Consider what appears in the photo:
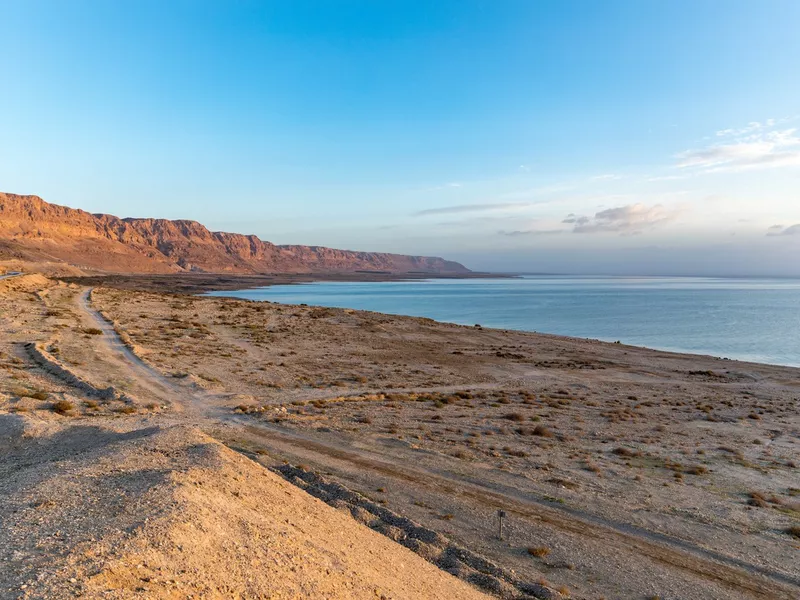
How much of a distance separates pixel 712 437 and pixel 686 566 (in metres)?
12.0

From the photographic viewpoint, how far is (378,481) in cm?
1311

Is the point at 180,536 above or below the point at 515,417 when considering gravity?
above

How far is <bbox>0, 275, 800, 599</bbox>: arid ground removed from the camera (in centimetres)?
684

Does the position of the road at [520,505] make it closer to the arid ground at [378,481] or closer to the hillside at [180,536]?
the arid ground at [378,481]

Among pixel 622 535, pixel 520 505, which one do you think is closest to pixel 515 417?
pixel 520 505

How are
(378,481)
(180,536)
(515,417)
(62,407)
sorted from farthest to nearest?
(515,417) < (62,407) < (378,481) < (180,536)

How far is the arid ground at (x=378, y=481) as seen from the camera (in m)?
6.84

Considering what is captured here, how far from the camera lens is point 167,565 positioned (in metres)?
5.99

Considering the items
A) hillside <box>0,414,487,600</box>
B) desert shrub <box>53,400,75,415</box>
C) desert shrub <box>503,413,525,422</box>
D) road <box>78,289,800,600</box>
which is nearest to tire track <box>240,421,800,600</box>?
road <box>78,289,800,600</box>

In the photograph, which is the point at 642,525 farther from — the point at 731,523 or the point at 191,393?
the point at 191,393

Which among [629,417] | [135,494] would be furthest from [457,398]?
[135,494]

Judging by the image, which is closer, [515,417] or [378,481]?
[378,481]

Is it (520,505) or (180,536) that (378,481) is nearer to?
(520,505)

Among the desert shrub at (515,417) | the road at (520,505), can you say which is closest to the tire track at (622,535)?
the road at (520,505)
